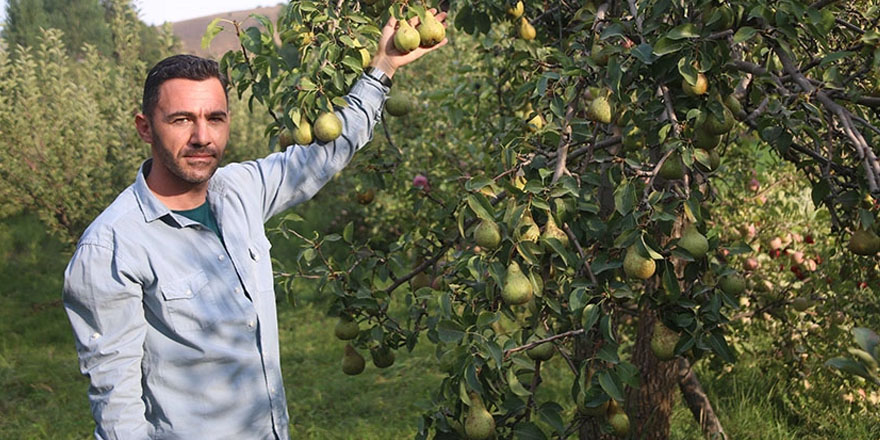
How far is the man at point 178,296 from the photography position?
170 centimetres

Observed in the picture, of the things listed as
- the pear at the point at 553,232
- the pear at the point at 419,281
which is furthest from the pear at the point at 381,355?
the pear at the point at 553,232

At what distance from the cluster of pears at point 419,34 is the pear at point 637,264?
89 centimetres

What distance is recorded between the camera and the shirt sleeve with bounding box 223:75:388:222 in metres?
2.35

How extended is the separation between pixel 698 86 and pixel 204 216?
49.5 inches

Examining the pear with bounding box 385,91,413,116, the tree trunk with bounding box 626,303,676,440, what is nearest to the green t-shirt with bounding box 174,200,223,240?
the pear with bounding box 385,91,413,116

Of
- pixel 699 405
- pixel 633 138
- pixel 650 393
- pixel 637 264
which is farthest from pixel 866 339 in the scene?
pixel 699 405

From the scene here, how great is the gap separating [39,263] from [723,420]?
759 centimetres

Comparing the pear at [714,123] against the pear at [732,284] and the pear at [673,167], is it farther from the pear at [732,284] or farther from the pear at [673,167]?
the pear at [732,284]

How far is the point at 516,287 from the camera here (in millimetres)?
1802

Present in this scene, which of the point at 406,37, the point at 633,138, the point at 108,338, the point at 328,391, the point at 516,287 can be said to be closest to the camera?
the point at 108,338

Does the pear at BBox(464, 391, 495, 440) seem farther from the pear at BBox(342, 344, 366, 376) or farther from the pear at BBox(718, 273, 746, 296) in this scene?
the pear at BBox(342, 344, 366, 376)

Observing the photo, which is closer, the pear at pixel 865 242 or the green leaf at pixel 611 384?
the green leaf at pixel 611 384

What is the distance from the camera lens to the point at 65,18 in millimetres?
31609

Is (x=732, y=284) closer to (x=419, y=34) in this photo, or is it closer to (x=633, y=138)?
(x=633, y=138)
